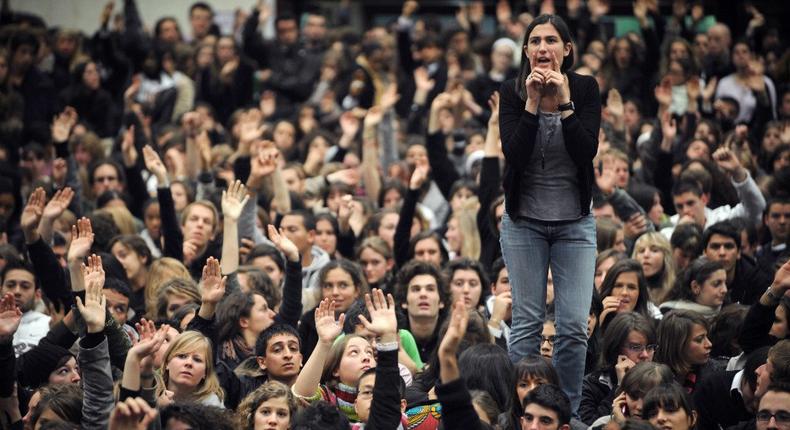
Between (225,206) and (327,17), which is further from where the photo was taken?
(327,17)

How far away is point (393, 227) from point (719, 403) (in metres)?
3.90

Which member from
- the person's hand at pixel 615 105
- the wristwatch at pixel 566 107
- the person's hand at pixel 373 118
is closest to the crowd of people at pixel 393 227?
the wristwatch at pixel 566 107

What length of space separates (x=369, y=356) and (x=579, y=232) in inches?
56.7

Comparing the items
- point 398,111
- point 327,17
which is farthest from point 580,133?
point 327,17

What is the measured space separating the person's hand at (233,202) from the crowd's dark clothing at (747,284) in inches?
134

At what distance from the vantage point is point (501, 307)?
27.7 ft

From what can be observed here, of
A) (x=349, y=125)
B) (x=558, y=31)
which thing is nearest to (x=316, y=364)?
(x=558, y=31)

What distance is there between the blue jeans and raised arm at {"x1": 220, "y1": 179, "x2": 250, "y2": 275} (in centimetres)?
274

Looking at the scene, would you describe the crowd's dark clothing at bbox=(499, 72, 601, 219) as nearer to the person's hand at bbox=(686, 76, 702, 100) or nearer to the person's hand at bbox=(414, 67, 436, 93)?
the person's hand at bbox=(686, 76, 702, 100)

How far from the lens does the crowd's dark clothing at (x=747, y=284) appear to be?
8961 millimetres

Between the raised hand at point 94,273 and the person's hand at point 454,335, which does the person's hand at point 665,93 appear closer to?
the raised hand at point 94,273

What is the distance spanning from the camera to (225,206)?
9.16 m

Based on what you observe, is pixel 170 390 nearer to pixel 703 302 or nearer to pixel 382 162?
pixel 703 302

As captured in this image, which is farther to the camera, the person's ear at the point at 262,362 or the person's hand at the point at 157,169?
the person's hand at the point at 157,169
